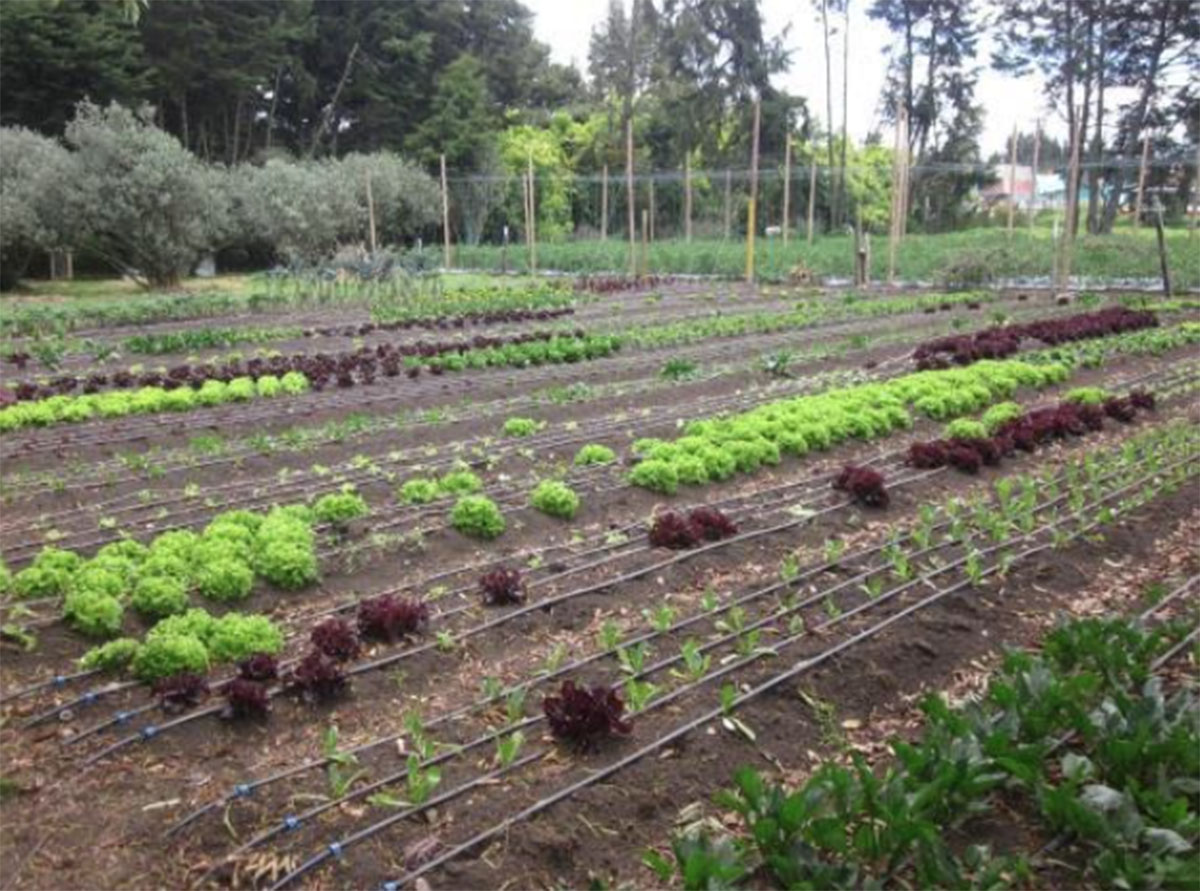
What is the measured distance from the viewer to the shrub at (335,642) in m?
4.84

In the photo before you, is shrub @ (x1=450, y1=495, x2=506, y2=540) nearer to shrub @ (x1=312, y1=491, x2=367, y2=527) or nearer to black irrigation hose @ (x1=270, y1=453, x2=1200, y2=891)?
shrub @ (x1=312, y1=491, x2=367, y2=527)

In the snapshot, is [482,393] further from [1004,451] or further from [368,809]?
[368,809]

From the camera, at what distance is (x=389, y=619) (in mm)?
5086

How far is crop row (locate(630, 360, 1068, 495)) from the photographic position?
8.00 metres

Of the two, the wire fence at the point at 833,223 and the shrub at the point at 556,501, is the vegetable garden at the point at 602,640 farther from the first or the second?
the wire fence at the point at 833,223

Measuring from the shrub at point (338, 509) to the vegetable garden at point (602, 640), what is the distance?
0.03 metres

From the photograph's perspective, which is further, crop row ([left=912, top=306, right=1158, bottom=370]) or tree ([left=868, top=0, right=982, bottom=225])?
tree ([left=868, top=0, right=982, bottom=225])

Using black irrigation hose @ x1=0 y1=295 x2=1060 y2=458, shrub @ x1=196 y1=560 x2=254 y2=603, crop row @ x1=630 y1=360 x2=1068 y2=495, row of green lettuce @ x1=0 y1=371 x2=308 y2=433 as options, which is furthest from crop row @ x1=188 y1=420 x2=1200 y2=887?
row of green lettuce @ x1=0 y1=371 x2=308 y2=433

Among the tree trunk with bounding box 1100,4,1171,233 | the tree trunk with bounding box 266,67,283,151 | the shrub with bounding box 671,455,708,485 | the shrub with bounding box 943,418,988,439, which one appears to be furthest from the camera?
the tree trunk with bounding box 266,67,283,151

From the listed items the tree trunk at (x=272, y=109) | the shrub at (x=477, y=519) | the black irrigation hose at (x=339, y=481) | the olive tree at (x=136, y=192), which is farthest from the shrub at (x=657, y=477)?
the tree trunk at (x=272, y=109)

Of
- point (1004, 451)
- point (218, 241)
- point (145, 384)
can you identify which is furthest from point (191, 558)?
point (218, 241)

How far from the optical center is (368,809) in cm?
380

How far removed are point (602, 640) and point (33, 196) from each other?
25247mm

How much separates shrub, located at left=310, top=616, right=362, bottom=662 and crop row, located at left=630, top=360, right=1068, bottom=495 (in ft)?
10.5
